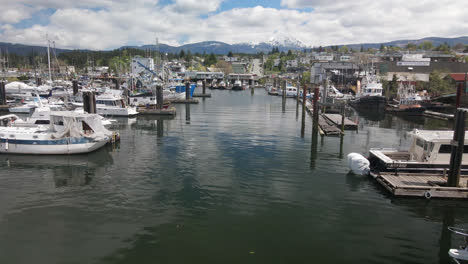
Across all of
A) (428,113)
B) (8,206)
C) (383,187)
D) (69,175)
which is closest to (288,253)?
(383,187)

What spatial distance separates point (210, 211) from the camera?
52.1ft

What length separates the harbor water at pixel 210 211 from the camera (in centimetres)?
1245

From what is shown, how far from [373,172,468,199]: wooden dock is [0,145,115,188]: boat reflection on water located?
65.6 feet

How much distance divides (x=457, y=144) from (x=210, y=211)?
46.3 feet

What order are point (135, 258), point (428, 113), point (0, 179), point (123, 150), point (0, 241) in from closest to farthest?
point (135, 258) < point (0, 241) < point (0, 179) < point (123, 150) < point (428, 113)

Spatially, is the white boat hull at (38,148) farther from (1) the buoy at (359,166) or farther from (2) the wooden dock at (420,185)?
(2) the wooden dock at (420,185)

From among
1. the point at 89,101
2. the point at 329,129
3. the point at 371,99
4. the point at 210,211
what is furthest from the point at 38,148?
the point at 371,99

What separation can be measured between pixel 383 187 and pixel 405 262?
26.8 feet

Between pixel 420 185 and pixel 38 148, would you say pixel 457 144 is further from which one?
pixel 38 148

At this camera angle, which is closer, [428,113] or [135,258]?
[135,258]

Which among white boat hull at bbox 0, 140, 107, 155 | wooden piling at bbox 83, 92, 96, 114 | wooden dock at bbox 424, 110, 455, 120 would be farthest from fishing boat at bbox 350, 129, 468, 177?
wooden dock at bbox 424, 110, 455, 120

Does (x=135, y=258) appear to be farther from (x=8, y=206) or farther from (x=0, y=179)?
(x=0, y=179)

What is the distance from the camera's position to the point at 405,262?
469 inches

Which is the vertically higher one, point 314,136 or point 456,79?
point 456,79
